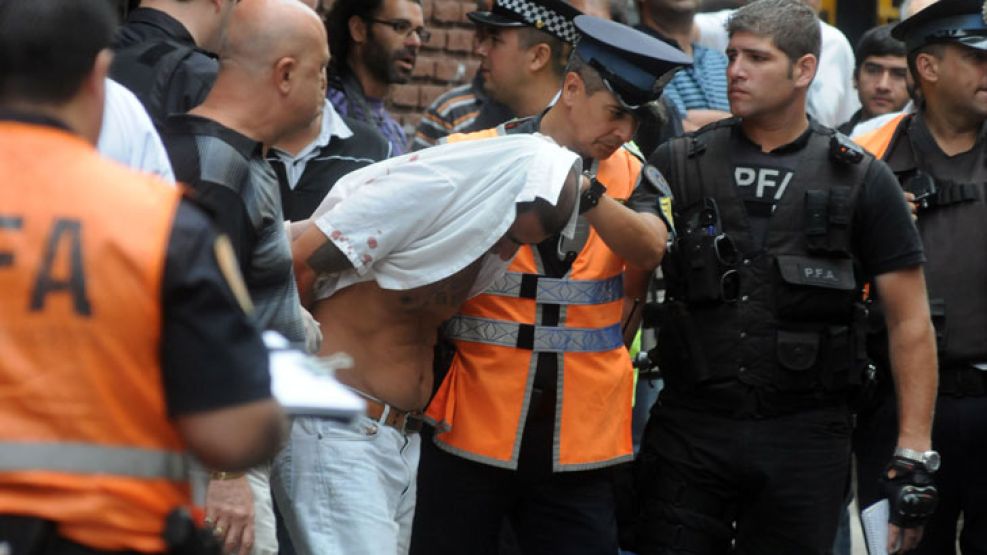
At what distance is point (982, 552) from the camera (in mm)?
5543

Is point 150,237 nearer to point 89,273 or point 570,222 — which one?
point 89,273

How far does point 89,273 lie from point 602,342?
110 inches

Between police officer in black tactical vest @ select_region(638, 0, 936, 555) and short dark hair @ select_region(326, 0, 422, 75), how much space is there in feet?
5.76

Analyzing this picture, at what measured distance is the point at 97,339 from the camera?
236cm

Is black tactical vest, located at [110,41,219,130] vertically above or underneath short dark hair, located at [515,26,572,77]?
underneath

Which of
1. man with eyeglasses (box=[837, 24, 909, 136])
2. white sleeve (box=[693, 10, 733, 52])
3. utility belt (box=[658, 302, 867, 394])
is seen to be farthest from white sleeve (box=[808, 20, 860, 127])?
utility belt (box=[658, 302, 867, 394])

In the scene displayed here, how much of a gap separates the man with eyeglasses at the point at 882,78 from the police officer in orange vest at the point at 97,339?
5.69 m

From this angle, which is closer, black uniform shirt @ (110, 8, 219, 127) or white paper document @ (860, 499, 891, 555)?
black uniform shirt @ (110, 8, 219, 127)

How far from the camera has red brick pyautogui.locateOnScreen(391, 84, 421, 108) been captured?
8391mm

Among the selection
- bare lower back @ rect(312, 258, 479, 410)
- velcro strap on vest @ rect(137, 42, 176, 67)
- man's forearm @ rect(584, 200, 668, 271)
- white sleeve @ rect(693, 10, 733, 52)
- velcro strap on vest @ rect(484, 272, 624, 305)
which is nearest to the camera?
bare lower back @ rect(312, 258, 479, 410)

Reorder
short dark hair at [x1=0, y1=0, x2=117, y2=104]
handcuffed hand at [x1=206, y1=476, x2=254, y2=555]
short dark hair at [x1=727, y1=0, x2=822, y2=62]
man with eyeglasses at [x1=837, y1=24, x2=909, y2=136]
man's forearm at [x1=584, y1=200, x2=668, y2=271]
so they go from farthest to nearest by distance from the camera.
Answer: man with eyeglasses at [x1=837, y1=24, x2=909, y2=136]
short dark hair at [x1=727, y1=0, x2=822, y2=62]
man's forearm at [x1=584, y1=200, x2=668, y2=271]
handcuffed hand at [x1=206, y1=476, x2=254, y2=555]
short dark hair at [x1=0, y1=0, x2=117, y2=104]

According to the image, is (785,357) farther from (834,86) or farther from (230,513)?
(834,86)

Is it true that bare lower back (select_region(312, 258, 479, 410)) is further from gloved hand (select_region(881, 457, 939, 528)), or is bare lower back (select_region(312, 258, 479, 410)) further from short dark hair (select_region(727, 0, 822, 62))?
gloved hand (select_region(881, 457, 939, 528))

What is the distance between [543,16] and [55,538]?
3947 millimetres
